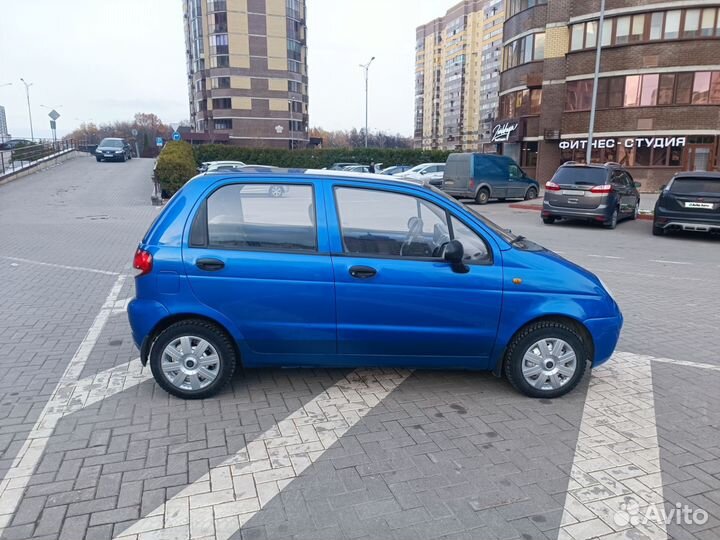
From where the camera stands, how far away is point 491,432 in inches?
146

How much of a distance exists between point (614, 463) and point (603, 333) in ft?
3.69

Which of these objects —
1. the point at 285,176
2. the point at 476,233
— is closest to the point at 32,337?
the point at 285,176

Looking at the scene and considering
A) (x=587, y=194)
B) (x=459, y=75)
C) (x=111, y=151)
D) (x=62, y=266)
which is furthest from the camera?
(x=459, y=75)

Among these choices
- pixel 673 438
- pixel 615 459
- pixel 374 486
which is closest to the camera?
pixel 374 486

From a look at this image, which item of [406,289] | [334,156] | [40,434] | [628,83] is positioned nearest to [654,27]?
[628,83]

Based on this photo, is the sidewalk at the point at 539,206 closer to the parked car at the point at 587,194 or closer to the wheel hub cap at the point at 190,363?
the parked car at the point at 587,194

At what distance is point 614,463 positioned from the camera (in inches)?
132

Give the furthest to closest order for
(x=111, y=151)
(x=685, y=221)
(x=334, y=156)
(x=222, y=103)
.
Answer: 1. (x=222, y=103)
2. (x=334, y=156)
3. (x=111, y=151)
4. (x=685, y=221)

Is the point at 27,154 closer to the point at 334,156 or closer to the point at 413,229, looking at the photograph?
the point at 334,156

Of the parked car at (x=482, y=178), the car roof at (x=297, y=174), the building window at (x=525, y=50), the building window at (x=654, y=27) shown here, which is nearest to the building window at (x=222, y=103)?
the building window at (x=525, y=50)

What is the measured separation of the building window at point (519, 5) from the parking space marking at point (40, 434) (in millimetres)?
33219

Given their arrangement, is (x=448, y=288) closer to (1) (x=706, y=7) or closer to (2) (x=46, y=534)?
(2) (x=46, y=534)

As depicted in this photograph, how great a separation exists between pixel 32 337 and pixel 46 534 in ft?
11.1

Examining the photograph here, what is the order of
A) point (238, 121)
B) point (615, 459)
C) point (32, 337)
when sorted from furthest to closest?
point (238, 121)
point (32, 337)
point (615, 459)
